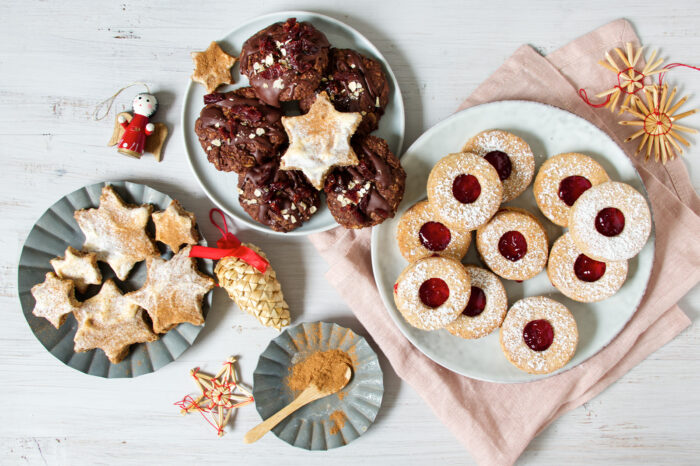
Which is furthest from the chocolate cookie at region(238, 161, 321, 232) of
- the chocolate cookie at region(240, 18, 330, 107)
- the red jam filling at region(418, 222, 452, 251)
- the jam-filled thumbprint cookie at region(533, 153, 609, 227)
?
the jam-filled thumbprint cookie at region(533, 153, 609, 227)

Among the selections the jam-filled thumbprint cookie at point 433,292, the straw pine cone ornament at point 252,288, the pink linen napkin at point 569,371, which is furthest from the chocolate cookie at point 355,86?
the straw pine cone ornament at point 252,288

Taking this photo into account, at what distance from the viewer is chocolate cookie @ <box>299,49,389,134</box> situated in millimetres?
1912

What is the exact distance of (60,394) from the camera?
2398mm

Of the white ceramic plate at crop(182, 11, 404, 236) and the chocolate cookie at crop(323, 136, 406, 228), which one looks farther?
the white ceramic plate at crop(182, 11, 404, 236)

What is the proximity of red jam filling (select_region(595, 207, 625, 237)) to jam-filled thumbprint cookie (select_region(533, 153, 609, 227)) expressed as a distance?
136 millimetres

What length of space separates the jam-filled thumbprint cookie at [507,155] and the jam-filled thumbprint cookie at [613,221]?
269 millimetres

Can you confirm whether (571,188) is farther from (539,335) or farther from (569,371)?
(569,371)

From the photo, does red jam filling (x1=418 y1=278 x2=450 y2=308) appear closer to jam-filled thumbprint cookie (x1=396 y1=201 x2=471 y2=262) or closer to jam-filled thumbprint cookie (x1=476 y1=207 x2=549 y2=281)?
jam-filled thumbprint cookie (x1=396 y1=201 x2=471 y2=262)

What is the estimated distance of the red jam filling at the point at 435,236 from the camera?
6.76ft

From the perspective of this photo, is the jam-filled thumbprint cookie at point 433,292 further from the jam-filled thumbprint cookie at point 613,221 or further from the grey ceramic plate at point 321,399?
the jam-filled thumbprint cookie at point 613,221

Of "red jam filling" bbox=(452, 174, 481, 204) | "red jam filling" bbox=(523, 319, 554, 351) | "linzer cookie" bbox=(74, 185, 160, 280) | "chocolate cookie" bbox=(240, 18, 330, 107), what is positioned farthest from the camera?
"linzer cookie" bbox=(74, 185, 160, 280)

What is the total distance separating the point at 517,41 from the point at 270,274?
5.36 feet

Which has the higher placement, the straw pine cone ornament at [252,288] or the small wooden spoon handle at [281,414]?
the straw pine cone ornament at [252,288]

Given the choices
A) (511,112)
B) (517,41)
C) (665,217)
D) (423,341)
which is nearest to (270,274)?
(423,341)
